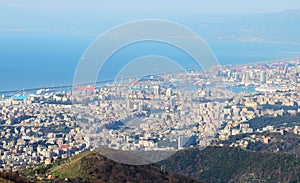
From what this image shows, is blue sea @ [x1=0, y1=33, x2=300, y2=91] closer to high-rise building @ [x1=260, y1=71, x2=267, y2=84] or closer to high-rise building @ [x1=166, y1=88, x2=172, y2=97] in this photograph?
high-rise building @ [x1=260, y1=71, x2=267, y2=84]

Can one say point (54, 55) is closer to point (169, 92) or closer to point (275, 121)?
point (275, 121)

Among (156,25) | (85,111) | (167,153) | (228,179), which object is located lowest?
(228,179)

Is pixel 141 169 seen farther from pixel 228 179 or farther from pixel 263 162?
pixel 263 162

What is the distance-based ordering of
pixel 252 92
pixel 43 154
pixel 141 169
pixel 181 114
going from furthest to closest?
pixel 252 92, pixel 43 154, pixel 141 169, pixel 181 114

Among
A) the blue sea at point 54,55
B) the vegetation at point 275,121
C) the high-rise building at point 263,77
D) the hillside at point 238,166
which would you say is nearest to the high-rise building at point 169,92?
the hillside at point 238,166

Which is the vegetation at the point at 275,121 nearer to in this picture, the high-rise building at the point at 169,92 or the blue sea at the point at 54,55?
the blue sea at the point at 54,55

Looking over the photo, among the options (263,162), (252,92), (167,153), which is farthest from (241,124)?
(167,153)
